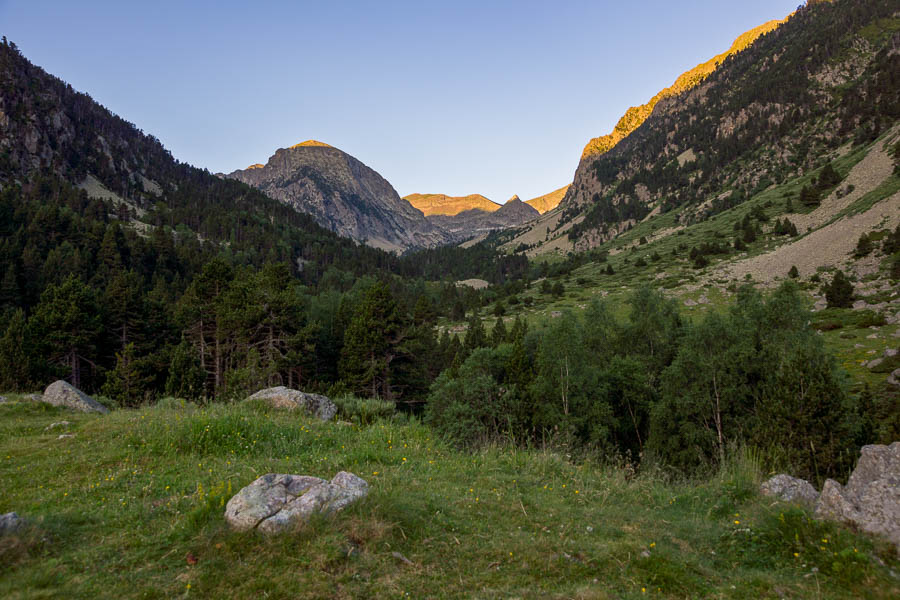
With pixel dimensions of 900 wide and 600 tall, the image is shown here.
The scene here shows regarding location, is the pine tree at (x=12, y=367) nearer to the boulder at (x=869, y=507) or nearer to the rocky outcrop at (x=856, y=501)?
the rocky outcrop at (x=856, y=501)

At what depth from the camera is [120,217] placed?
149125mm

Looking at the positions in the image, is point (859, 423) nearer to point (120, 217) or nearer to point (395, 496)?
point (395, 496)

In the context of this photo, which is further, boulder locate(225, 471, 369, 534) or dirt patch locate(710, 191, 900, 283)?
dirt patch locate(710, 191, 900, 283)

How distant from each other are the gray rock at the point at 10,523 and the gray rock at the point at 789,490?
1162 centimetres

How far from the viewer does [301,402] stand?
45.8 feet

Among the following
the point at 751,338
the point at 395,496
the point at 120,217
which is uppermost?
the point at 120,217

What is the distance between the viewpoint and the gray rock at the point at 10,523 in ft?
16.7

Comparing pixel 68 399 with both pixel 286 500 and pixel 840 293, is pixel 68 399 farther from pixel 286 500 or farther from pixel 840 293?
pixel 840 293

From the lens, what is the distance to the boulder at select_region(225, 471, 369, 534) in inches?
222

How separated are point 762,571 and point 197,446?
1056 centimetres

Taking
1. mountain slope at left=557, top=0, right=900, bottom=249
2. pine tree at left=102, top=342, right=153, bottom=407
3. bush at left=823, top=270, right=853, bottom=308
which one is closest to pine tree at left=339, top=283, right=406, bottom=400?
pine tree at left=102, top=342, right=153, bottom=407

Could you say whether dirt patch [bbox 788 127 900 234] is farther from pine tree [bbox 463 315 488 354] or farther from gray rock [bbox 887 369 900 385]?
pine tree [bbox 463 315 488 354]

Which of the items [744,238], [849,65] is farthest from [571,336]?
[849,65]

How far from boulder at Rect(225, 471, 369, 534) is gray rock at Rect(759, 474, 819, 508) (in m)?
7.52
